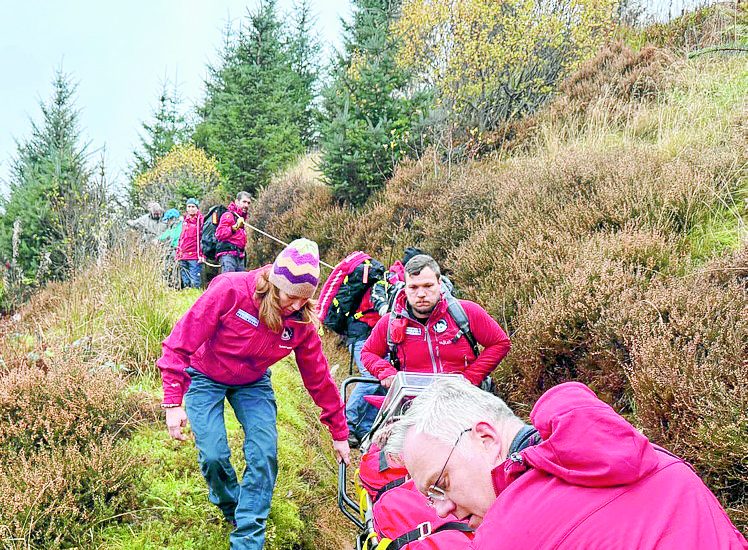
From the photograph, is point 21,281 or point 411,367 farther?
point 21,281

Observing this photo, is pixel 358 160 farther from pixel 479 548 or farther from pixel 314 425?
pixel 479 548

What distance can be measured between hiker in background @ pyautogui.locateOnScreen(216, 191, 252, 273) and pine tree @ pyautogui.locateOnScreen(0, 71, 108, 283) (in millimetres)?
2407

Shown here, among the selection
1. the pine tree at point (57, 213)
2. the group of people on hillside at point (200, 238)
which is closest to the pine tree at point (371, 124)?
the group of people on hillside at point (200, 238)

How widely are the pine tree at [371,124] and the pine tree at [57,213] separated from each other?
15.9ft

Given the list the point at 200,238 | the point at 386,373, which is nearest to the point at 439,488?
the point at 386,373

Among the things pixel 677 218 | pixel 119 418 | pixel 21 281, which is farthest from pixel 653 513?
pixel 21 281

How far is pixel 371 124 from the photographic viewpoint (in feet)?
39.2

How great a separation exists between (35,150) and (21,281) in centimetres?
1190

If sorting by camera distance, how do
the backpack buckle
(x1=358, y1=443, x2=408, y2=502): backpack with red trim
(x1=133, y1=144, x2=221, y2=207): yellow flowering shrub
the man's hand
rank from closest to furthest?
the backpack buckle
(x1=358, y1=443, x2=408, y2=502): backpack with red trim
the man's hand
(x1=133, y1=144, x2=221, y2=207): yellow flowering shrub

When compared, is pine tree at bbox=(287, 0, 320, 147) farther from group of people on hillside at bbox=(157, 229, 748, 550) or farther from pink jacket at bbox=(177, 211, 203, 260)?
group of people on hillside at bbox=(157, 229, 748, 550)

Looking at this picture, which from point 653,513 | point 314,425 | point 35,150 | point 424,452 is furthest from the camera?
point 35,150

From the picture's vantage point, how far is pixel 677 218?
5.48 meters

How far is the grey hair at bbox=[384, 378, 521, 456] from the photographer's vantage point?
193 cm

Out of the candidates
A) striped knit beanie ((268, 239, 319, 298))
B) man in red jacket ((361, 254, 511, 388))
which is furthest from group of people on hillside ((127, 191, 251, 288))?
striped knit beanie ((268, 239, 319, 298))
